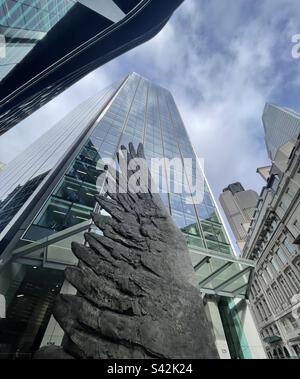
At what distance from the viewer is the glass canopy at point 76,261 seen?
6812 millimetres

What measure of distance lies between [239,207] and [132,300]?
109m

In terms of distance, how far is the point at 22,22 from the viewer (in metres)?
12.4

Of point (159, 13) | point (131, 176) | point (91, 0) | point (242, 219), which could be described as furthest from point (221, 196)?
point (131, 176)

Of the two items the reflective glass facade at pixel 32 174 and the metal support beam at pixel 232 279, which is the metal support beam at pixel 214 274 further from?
the reflective glass facade at pixel 32 174

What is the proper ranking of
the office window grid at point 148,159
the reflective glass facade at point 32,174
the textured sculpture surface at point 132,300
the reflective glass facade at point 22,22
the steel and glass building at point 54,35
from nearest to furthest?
the textured sculpture surface at point 132,300 → the office window grid at point 148,159 → the reflective glass facade at point 22,22 → the reflective glass facade at point 32,174 → the steel and glass building at point 54,35

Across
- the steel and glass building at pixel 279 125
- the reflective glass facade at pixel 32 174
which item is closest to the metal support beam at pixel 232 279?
the reflective glass facade at pixel 32 174

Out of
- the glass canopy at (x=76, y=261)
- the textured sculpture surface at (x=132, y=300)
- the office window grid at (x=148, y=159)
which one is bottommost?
the textured sculpture surface at (x=132, y=300)

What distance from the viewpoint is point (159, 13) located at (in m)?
30.8

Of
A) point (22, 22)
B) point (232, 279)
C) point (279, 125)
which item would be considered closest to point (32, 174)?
point (22, 22)

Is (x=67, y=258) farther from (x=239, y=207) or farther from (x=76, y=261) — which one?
(x=239, y=207)

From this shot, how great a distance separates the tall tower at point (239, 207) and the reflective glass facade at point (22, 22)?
95.1 meters

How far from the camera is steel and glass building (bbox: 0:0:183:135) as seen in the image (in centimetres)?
1259

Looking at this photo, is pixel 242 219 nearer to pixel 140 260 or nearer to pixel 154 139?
pixel 154 139

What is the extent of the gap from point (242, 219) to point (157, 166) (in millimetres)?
93216
